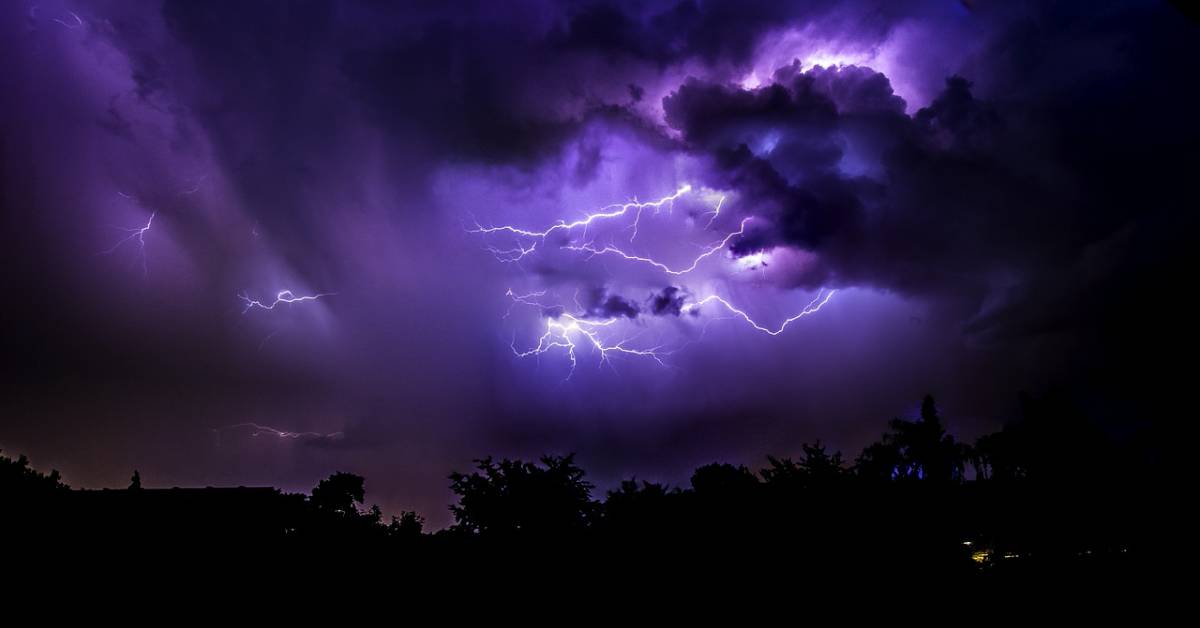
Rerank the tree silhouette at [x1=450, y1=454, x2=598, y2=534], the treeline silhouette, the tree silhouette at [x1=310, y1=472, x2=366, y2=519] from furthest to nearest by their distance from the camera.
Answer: the tree silhouette at [x1=310, y1=472, x2=366, y2=519]
the tree silhouette at [x1=450, y1=454, x2=598, y2=534]
the treeline silhouette

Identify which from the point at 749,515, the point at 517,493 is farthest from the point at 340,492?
the point at 749,515

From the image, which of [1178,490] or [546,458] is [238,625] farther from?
[1178,490]

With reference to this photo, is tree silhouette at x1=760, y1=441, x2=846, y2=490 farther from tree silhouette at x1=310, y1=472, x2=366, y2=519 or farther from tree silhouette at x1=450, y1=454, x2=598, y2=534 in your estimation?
tree silhouette at x1=310, y1=472, x2=366, y2=519

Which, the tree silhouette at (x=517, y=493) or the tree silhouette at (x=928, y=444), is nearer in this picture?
the tree silhouette at (x=517, y=493)

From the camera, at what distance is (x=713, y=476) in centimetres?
480

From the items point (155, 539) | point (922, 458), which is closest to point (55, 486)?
point (155, 539)

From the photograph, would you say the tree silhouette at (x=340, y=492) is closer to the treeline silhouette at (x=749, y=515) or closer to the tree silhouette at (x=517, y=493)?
the treeline silhouette at (x=749, y=515)

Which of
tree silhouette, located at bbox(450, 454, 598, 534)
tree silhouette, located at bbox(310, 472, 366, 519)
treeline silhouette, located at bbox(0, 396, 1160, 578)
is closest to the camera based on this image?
treeline silhouette, located at bbox(0, 396, 1160, 578)

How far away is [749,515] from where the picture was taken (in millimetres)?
4340

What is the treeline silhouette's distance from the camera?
4188 mm

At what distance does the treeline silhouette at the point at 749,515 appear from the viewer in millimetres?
4188

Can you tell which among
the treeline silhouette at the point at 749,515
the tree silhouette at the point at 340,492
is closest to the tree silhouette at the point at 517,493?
the treeline silhouette at the point at 749,515

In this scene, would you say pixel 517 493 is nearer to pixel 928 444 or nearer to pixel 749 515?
pixel 749 515

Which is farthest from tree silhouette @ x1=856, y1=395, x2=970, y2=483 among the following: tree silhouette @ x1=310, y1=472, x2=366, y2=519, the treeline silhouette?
tree silhouette @ x1=310, y1=472, x2=366, y2=519
